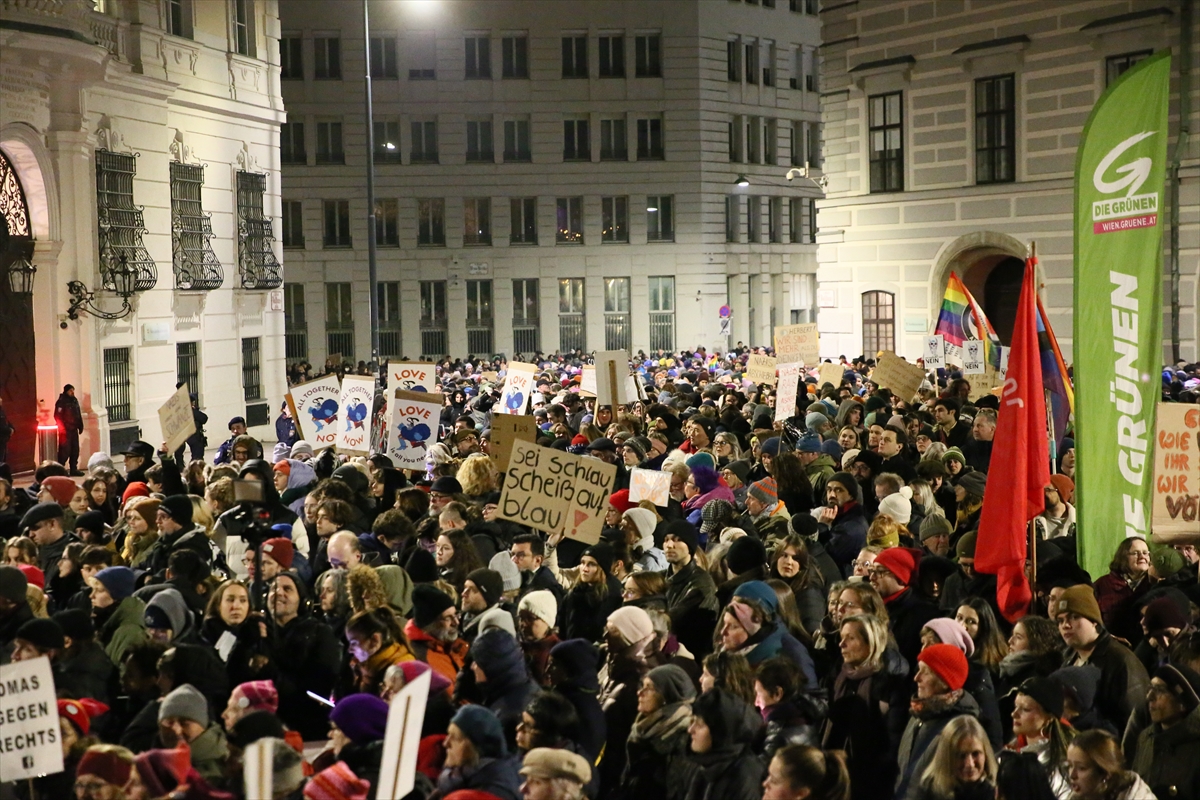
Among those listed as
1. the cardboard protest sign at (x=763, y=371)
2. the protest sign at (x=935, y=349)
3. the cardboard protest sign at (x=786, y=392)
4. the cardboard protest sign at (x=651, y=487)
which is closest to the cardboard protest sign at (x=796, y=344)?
the cardboard protest sign at (x=763, y=371)

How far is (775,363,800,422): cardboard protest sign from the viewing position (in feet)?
62.2

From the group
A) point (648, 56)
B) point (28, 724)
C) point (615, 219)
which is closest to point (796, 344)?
point (28, 724)

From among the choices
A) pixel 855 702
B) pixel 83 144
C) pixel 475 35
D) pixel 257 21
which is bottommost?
pixel 855 702

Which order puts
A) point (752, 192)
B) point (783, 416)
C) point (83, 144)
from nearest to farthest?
point (783, 416) < point (83, 144) < point (752, 192)

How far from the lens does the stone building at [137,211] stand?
83.0ft

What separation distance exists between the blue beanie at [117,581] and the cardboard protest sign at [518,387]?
465 inches

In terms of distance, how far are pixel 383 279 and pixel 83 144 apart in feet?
98.4

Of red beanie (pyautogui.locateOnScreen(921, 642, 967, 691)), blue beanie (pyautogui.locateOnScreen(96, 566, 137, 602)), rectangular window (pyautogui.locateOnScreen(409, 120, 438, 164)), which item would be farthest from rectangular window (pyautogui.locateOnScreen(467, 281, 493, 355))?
red beanie (pyautogui.locateOnScreen(921, 642, 967, 691))

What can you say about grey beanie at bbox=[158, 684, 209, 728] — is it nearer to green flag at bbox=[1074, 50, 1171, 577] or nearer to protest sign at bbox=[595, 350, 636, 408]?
green flag at bbox=[1074, 50, 1171, 577]

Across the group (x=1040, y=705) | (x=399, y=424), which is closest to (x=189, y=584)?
(x=1040, y=705)

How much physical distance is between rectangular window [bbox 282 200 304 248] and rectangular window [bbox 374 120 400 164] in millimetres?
3372

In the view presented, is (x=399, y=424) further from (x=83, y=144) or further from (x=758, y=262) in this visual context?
(x=758, y=262)

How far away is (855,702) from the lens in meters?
7.69

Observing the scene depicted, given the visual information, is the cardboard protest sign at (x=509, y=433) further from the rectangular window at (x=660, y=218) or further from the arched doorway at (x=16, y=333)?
the rectangular window at (x=660, y=218)
